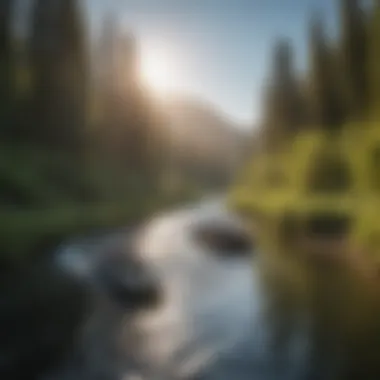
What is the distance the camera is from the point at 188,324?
189 cm

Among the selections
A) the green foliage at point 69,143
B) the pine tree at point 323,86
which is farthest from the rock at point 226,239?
the pine tree at point 323,86

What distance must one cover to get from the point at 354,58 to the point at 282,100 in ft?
1.01

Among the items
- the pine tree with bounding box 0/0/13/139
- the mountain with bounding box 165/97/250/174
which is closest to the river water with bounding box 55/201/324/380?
the mountain with bounding box 165/97/250/174

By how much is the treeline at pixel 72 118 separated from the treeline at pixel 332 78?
459 millimetres

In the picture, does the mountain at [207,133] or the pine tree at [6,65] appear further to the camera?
the pine tree at [6,65]

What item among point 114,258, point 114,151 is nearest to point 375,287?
point 114,258

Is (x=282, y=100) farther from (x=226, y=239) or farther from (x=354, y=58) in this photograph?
(x=226, y=239)

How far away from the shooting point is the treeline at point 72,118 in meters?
2.12

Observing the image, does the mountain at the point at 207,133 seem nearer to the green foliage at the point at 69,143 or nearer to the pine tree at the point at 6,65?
the green foliage at the point at 69,143

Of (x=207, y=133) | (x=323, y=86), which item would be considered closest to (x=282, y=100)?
(x=323, y=86)

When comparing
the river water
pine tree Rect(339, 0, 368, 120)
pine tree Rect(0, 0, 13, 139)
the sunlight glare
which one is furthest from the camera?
pine tree Rect(0, 0, 13, 139)

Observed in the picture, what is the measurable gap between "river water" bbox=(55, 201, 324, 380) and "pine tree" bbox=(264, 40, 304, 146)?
1.18ft

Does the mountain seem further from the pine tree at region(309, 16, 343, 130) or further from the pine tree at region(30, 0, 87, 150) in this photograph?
the pine tree at region(30, 0, 87, 150)

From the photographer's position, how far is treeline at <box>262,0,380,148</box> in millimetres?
1957
